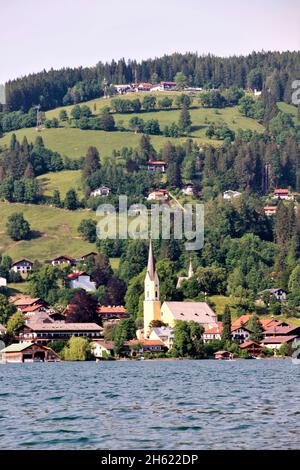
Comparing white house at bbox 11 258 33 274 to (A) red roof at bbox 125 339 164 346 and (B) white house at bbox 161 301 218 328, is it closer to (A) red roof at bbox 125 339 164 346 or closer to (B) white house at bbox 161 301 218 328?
(B) white house at bbox 161 301 218 328

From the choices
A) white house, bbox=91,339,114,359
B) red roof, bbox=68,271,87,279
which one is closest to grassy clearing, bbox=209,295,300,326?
white house, bbox=91,339,114,359

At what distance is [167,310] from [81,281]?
3729 cm

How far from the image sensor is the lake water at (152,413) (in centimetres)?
4188

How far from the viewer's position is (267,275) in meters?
176

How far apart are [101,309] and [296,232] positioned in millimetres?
42904

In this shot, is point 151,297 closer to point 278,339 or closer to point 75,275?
point 278,339

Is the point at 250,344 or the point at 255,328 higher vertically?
the point at 255,328

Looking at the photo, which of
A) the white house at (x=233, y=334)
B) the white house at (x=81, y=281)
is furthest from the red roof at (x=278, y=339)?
the white house at (x=81, y=281)

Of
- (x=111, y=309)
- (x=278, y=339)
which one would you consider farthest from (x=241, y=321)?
(x=111, y=309)

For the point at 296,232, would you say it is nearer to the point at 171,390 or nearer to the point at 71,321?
the point at 71,321

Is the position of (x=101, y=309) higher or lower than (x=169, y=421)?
lower

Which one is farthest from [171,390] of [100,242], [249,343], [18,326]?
[100,242]

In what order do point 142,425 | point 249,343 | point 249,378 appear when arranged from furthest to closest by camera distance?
point 249,343
point 249,378
point 142,425

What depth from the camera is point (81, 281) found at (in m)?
187
